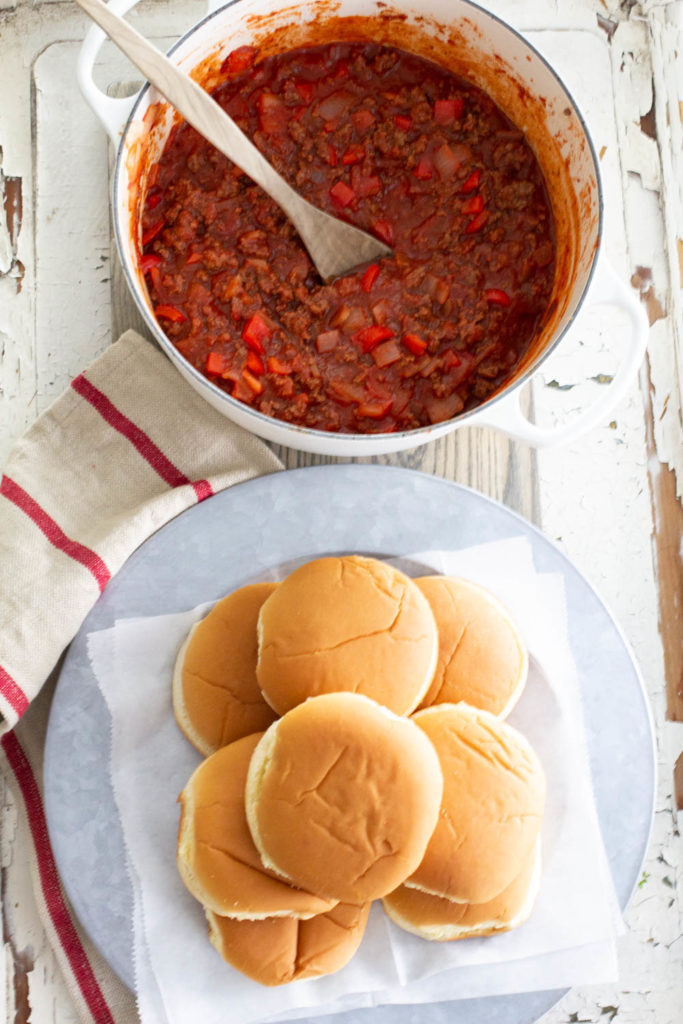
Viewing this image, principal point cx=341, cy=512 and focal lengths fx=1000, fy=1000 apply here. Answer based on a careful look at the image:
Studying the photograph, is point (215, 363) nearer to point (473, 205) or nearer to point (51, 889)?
point (473, 205)

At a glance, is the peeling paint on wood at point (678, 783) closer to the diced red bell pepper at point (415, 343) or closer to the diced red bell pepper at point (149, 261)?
the diced red bell pepper at point (415, 343)

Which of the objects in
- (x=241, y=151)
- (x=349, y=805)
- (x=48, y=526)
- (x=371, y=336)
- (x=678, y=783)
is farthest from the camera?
(x=678, y=783)

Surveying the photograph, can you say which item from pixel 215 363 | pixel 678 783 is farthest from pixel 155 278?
pixel 678 783

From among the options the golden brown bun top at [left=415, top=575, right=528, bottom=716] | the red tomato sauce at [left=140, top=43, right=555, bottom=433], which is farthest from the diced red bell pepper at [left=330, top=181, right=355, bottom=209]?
the golden brown bun top at [left=415, top=575, right=528, bottom=716]

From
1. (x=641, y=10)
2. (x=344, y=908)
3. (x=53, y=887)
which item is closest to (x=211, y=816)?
(x=344, y=908)

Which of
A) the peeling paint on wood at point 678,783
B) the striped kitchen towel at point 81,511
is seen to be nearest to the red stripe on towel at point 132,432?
the striped kitchen towel at point 81,511

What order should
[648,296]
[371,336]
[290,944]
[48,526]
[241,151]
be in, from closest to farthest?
[290,944]
[241,151]
[371,336]
[48,526]
[648,296]

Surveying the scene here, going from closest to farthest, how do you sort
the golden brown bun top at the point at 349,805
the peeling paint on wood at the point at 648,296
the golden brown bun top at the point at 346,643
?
the golden brown bun top at the point at 349,805 < the golden brown bun top at the point at 346,643 < the peeling paint on wood at the point at 648,296

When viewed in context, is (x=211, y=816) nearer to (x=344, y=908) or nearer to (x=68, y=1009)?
(x=344, y=908)
